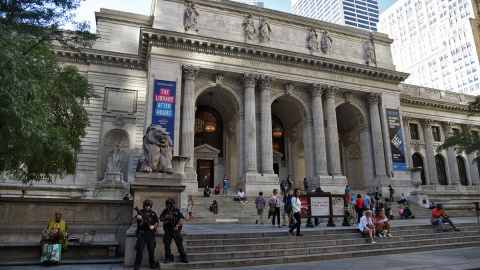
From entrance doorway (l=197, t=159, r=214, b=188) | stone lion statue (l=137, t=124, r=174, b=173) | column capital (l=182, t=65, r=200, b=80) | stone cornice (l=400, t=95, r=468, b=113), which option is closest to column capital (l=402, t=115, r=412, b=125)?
stone cornice (l=400, t=95, r=468, b=113)

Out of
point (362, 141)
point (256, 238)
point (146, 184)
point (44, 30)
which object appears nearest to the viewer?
point (146, 184)

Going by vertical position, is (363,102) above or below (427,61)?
below

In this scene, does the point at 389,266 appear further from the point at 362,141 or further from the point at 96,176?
the point at 362,141

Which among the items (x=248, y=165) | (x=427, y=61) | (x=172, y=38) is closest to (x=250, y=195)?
(x=248, y=165)

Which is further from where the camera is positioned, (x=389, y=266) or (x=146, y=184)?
(x=146, y=184)

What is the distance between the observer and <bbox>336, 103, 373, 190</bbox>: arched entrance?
33125 millimetres

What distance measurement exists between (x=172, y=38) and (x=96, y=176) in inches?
491

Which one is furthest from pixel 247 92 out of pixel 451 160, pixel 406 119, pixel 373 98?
pixel 451 160

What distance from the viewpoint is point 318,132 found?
29547 mm

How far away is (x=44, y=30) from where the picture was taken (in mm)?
13031

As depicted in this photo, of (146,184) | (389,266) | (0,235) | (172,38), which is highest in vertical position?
(172,38)

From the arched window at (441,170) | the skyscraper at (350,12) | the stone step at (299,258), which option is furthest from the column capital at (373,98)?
the skyscraper at (350,12)

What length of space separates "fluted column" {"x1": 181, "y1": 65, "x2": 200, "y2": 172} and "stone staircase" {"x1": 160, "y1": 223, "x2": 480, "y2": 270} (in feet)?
46.6

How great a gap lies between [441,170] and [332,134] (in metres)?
22.1
